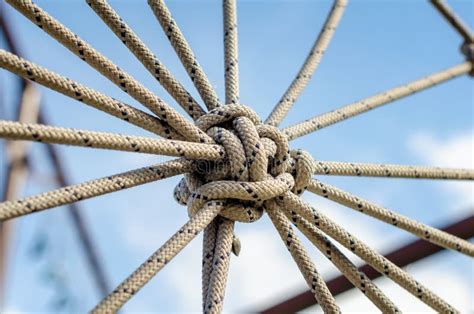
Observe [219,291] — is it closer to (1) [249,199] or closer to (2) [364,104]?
(1) [249,199]

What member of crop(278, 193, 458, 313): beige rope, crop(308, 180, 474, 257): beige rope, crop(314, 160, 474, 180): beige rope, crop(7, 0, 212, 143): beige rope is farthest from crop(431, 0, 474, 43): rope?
crop(7, 0, 212, 143): beige rope

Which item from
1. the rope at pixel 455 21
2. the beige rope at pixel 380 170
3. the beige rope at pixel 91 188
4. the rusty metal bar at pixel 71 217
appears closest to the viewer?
the beige rope at pixel 91 188

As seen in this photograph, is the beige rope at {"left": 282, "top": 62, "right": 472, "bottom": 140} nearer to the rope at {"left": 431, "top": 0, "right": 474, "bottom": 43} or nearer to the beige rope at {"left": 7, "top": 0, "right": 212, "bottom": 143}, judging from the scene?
the beige rope at {"left": 7, "top": 0, "right": 212, "bottom": 143}

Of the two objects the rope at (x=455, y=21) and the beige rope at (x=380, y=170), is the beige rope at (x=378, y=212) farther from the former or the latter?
the rope at (x=455, y=21)

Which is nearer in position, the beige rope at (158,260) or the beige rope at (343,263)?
the beige rope at (158,260)

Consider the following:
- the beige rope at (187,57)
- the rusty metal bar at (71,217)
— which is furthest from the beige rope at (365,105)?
the rusty metal bar at (71,217)
